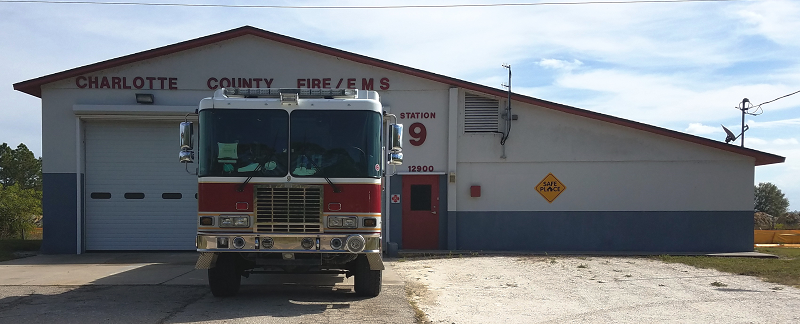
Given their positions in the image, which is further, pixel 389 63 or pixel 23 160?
pixel 23 160

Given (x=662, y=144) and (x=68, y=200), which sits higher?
(x=662, y=144)

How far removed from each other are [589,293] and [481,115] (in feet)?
23.2

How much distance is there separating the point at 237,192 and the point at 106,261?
24.5 feet

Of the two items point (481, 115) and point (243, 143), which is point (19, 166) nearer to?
point (481, 115)

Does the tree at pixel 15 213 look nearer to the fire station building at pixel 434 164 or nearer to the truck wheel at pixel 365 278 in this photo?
the fire station building at pixel 434 164

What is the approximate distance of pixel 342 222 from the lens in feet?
28.1

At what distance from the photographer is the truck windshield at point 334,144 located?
8.66 m

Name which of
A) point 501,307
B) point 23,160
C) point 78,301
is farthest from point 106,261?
point 23,160

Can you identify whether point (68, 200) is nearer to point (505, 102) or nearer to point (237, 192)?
point (237, 192)

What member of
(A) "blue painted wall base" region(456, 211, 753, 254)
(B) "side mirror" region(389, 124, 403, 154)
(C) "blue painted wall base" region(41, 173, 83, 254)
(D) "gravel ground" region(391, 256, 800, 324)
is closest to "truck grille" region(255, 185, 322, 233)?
(B) "side mirror" region(389, 124, 403, 154)

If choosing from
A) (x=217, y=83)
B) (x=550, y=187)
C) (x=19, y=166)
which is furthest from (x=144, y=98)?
(x=19, y=166)

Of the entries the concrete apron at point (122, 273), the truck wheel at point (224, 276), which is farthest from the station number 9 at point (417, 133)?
the truck wheel at point (224, 276)

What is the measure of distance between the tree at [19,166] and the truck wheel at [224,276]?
4619 cm

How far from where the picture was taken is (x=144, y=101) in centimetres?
1566
